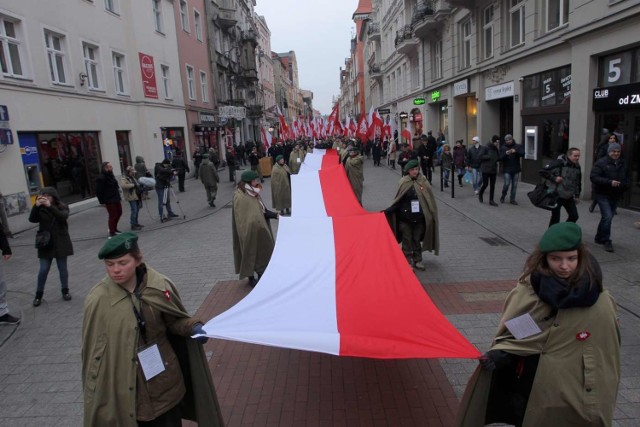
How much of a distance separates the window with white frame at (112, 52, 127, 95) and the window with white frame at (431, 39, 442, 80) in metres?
16.2

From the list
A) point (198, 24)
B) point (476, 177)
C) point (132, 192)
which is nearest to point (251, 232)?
point (132, 192)

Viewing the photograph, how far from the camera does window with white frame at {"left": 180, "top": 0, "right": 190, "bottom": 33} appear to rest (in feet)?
87.1

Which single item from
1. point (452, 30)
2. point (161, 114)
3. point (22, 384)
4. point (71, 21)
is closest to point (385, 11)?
point (452, 30)

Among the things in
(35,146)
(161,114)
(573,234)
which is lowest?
(573,234)

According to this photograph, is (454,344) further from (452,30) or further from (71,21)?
(452,30)

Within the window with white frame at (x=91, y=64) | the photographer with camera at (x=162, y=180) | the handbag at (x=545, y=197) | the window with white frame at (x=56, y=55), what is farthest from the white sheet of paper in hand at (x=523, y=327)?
the window with white frame at (x=91, y=64)

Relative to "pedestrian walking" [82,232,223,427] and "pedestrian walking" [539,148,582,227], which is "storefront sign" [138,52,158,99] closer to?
"pedestrian walking" [539,148,582,227]

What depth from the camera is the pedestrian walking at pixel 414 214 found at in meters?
7.22

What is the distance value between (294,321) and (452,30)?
21686 mm

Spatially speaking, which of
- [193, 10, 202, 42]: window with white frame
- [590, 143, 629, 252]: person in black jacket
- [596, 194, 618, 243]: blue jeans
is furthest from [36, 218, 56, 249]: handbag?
[193, 10, 202, 42]: window with white frame

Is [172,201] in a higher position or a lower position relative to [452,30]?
lower

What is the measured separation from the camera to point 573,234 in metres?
2.46

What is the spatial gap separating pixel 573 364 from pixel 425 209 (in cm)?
490

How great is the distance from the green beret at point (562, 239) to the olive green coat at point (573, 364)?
0.99ft
